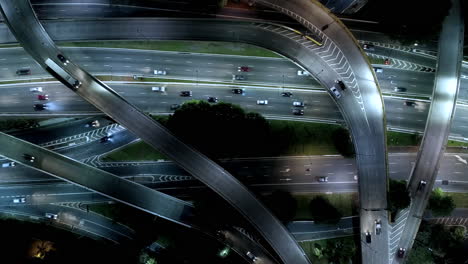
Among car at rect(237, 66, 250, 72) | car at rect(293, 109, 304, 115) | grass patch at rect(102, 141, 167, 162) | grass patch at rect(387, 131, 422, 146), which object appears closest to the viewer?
grass patch at rect(102, 141, 167, 162)

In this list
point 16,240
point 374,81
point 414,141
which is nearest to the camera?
point 16,240

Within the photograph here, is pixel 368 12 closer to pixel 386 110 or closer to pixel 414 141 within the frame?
pixel 386 110

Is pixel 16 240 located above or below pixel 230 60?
below

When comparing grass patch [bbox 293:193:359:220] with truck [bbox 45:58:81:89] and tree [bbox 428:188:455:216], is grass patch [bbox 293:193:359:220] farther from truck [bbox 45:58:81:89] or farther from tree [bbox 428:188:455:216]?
truck [bbox 45:58:81:89]

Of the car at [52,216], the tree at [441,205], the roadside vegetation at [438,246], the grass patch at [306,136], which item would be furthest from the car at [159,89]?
the roadside vegetation at [438,246]

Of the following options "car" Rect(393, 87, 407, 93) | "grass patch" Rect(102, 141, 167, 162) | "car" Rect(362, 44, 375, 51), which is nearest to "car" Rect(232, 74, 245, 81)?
"grass patch" Rect(102, 141, 167, 162)

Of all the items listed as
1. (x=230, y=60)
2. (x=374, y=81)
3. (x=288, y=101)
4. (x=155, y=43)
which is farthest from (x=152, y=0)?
(x=374, y=81)
